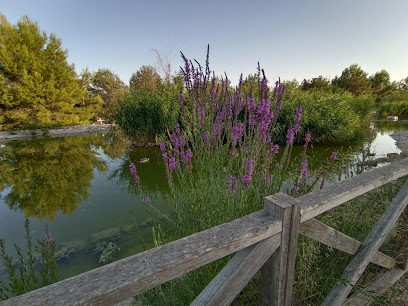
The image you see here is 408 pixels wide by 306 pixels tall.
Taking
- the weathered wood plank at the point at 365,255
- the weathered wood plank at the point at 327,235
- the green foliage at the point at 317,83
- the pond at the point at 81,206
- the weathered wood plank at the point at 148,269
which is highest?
the green foliage at the point at 317,83

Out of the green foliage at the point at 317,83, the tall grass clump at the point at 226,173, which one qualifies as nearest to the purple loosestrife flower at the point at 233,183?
the tall grass clump at the point at 226,173

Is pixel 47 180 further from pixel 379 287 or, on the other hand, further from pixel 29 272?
pixel 379 287

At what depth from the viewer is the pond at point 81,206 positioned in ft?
8.54

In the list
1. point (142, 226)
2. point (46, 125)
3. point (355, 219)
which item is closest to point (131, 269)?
point (355, 219)

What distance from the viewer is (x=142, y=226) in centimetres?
302

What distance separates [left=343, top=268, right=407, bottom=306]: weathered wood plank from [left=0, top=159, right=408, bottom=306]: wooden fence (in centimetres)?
25

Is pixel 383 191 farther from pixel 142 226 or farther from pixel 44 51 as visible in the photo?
pixel 44 51

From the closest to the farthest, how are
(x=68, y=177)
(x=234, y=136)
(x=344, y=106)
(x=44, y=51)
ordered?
1. (x=234, y=136)
2. (x=68, y=177)
3. (x=344, y=106)
4. (x=44, y=51)

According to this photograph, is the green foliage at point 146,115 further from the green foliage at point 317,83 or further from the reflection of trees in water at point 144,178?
the green foliage at point 317,83

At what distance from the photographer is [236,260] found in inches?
28.2

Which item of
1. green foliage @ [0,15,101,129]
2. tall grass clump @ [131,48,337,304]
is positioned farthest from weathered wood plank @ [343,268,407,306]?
green foliage @ [0,15,101,129]

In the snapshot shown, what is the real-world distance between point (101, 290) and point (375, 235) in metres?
1.64

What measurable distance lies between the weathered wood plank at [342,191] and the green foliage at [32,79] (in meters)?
18.6

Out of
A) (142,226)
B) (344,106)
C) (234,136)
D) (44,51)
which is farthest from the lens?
(44,51)
